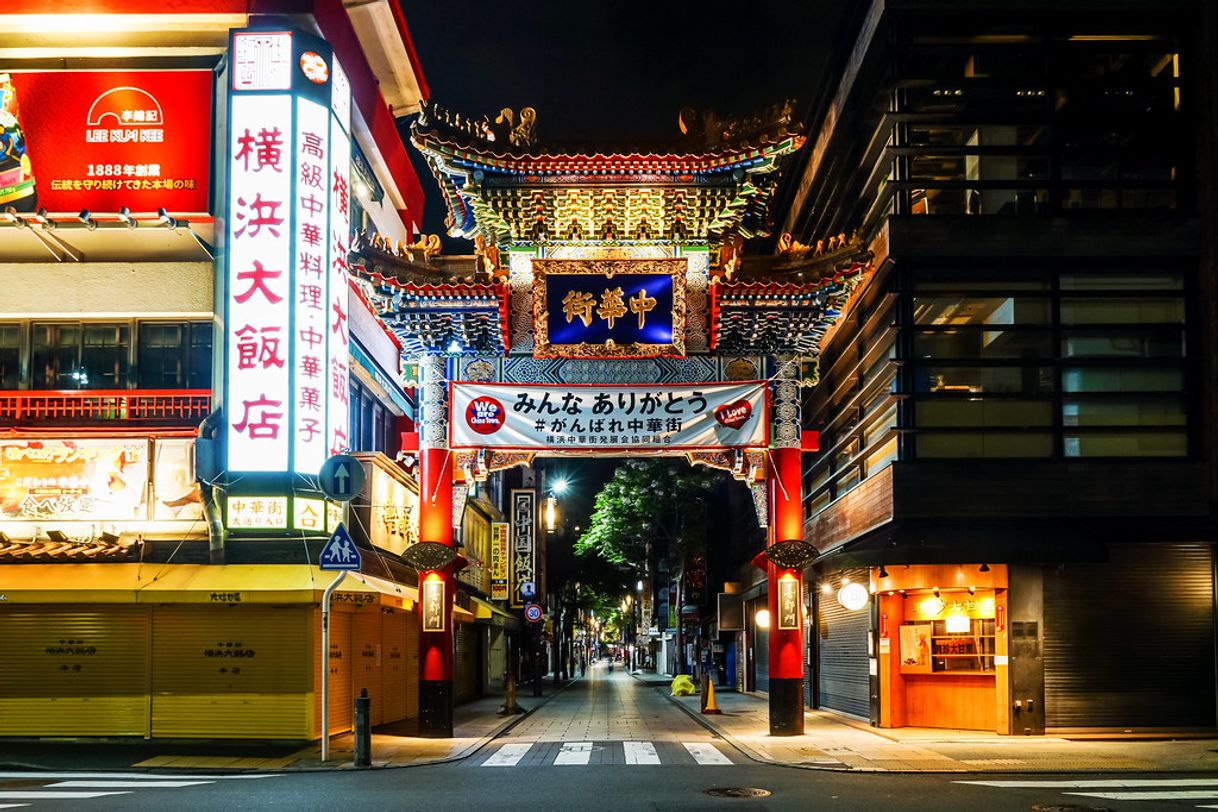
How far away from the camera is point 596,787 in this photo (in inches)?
594

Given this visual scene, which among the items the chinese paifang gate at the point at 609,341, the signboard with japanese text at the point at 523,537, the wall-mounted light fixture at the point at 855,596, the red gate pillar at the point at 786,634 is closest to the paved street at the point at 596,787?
the red gate pillar at the point at 786,634

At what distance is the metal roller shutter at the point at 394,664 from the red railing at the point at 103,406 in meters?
8.26

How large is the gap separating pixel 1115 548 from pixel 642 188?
10.9 m

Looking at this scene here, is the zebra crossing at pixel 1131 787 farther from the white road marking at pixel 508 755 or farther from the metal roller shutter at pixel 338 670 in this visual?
the metal roller shutter at pixel 338 670

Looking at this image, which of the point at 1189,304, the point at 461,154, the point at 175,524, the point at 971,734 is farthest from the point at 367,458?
the point at 1189,304

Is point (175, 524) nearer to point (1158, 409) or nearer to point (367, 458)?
point (367, 458)

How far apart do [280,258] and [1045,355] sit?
559 inches

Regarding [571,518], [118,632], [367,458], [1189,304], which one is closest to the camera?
[118,632]

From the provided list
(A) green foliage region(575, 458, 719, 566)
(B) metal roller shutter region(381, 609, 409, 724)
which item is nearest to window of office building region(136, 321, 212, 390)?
(B) metal roller shutter region(381, 609, 409, 724)

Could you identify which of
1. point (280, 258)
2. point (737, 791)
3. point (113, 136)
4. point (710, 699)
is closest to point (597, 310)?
point (280, 258)

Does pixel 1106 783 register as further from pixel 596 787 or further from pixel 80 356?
pixel 80 356

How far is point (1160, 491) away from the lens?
881 inches

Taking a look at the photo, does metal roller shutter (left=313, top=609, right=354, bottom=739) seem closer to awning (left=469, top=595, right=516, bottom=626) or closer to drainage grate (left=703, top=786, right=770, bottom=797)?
drainage grate (left=703, top=786, right=770, bottom=797)

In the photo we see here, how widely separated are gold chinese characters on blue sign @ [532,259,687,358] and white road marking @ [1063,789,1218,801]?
1160cm
